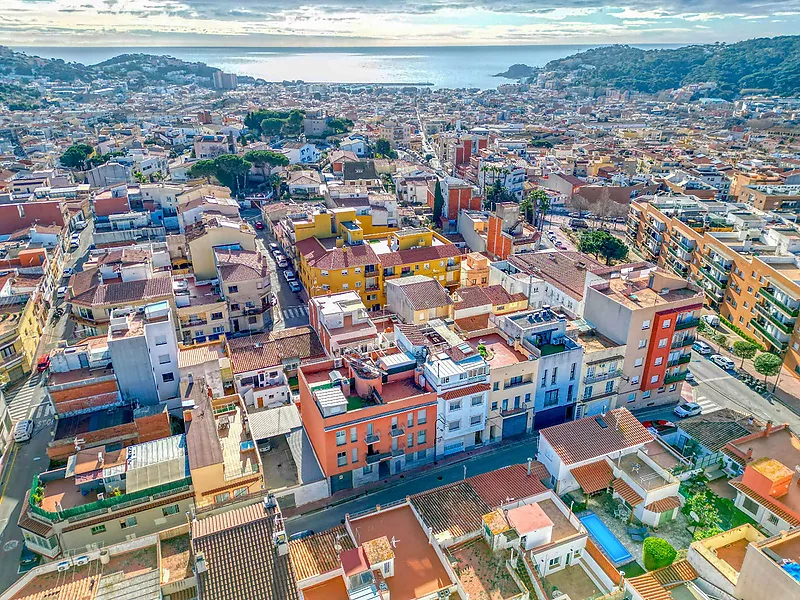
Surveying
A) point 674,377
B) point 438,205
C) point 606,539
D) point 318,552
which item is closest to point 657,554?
point 606,539

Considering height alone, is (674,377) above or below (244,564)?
below

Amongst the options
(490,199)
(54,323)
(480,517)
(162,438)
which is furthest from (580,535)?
(490,199)

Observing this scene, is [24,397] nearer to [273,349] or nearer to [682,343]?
[273,349]

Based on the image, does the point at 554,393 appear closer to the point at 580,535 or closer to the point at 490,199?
the point at 580,535

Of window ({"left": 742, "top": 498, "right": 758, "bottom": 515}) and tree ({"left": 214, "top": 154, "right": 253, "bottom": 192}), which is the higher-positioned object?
tree ({"left": 214, "top": 154, "right": 253, "bottom": 192})

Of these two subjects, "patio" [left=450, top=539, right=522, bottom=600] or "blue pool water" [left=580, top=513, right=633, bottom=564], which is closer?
"patio" [left=450, top=539, right=522, bottom=600]

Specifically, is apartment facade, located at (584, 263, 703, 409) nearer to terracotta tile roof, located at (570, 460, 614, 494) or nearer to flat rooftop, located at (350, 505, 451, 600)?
terracotta tile roof, located at (570, 460, 614, 494)

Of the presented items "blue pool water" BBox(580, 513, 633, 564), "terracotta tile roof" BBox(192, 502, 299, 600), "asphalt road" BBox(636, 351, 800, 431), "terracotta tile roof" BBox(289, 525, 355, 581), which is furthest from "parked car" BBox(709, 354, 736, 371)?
"terracotta tile roof" BBox(192, 502, 299, 600)
